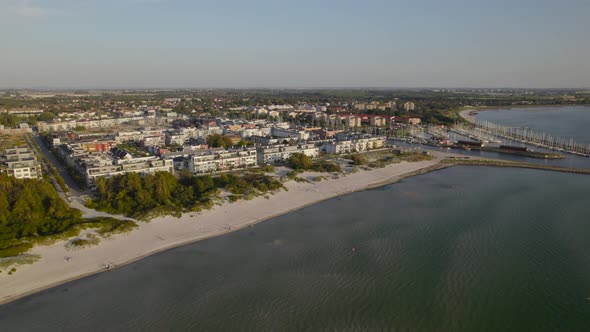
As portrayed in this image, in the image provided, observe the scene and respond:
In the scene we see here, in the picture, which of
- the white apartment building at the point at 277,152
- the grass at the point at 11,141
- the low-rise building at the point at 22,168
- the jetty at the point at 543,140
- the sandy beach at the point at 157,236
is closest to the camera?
the sandy beach at the point at 157,236

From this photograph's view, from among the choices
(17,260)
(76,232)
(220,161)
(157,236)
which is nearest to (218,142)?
(220,161)

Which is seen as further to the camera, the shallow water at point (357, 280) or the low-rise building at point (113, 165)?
the low-rise building at point (113, 165)

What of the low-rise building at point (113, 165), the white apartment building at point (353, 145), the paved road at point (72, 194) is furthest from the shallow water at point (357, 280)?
the white apartment building at point (353, 145)

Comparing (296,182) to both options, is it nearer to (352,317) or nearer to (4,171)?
(352,317)

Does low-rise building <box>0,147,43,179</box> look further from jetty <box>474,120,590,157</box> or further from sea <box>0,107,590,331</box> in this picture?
jetty <box>474,120,590,157</box>

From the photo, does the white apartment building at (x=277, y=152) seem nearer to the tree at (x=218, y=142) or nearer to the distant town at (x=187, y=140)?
the distant town at (x=187, y=140)

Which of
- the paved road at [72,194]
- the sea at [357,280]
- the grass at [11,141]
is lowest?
the sea at [357,280]

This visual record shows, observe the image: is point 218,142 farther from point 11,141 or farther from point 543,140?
point 543,140
